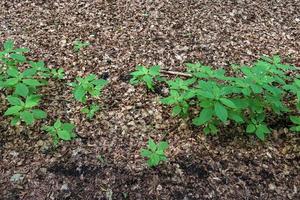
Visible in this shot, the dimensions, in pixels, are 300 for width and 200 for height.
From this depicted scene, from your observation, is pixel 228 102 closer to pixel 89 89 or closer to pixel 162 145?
pixel 162 145

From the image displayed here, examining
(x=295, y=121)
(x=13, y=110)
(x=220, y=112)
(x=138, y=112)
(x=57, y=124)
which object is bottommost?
(x=138, y=112)

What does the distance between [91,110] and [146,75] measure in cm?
67

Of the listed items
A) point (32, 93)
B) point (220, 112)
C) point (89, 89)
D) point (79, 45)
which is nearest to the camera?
point (220, 112)

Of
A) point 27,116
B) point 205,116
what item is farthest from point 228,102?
point 27,116

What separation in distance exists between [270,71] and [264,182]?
1.03 meters

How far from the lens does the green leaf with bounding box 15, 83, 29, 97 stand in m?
3.42

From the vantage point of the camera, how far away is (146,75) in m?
3.88

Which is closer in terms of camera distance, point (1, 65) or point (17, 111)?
point (17, 111)

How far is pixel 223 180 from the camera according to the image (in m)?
3.26

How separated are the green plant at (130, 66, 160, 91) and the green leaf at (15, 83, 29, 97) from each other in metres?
1.05

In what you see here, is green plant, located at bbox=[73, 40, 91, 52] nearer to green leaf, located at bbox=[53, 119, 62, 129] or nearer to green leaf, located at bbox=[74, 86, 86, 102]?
green leaf, located at bbox=[74, 86, 86, 102]

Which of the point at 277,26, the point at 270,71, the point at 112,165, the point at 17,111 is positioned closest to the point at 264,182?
the point at 270,71

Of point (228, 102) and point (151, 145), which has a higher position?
point (228, 102)

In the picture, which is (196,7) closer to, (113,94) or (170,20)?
(170,20)
